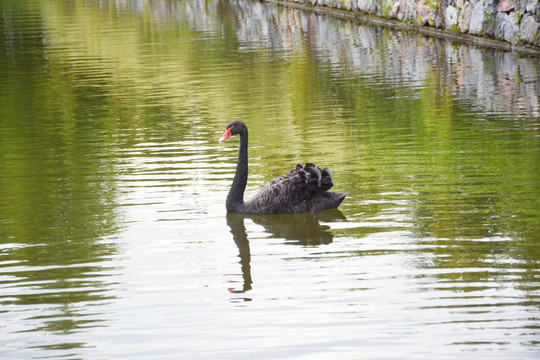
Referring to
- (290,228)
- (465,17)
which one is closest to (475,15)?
(465,17)

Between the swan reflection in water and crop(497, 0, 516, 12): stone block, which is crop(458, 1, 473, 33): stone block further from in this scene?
the swan reflection in water

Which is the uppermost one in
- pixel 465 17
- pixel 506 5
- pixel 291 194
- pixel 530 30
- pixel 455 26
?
pixel 506 5

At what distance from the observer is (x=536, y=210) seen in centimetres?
862

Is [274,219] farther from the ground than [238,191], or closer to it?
closer to it

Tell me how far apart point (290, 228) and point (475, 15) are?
16304 millimetres

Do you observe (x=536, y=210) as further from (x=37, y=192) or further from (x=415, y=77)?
(x=415, y=77)

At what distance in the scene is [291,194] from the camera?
877 centimetres

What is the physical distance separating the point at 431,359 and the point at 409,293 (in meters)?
1.12

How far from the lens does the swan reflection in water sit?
8.09 m

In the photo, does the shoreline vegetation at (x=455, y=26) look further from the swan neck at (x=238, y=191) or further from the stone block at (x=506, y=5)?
the swan neck at (x=238, y=191)

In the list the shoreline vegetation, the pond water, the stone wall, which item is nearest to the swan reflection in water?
the pond water

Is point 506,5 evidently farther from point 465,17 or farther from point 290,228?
point 290,228

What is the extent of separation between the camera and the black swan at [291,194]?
8.70 m

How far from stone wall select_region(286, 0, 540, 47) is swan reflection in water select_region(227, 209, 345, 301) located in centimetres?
1338
